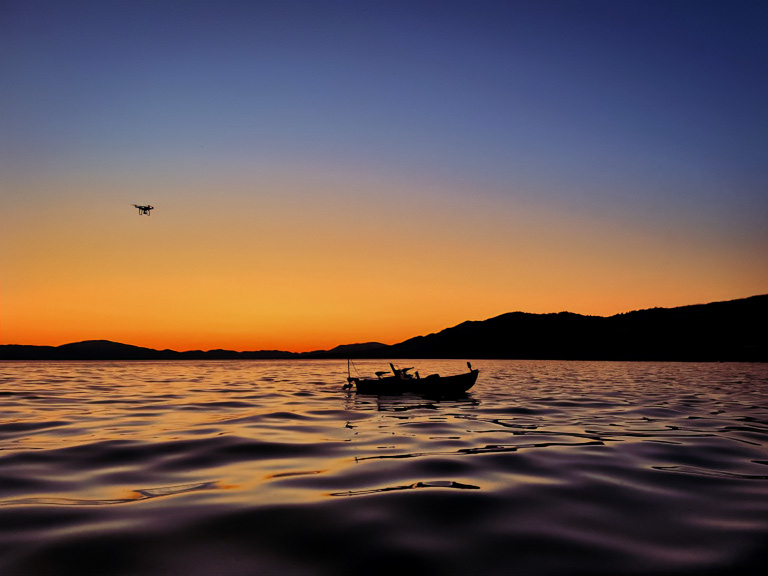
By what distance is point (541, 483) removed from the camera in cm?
1093

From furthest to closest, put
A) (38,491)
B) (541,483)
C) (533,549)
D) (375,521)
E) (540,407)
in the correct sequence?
1. (540,407)
2. (541,483)
3. (38,491)
4. (375,521)
5. (533,549)

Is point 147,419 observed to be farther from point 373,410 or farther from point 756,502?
point 756,502

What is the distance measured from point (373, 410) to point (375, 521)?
21233 mm

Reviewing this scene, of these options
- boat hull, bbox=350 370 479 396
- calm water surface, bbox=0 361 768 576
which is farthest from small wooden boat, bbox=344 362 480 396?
calm water surface, bbox=0 361 768 576

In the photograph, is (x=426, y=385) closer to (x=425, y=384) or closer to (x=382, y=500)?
(x=425, y=384)

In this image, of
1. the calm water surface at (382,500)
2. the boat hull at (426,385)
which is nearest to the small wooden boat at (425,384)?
the boat hull at (426,385)

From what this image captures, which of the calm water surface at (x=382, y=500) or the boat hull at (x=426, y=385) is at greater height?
the boat hull at (x=426, y=385)

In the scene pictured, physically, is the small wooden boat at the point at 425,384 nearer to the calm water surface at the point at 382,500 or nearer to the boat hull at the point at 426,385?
the boat hull at the point at 426,385

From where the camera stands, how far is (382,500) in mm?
9391

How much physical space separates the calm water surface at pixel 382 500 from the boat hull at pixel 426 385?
59.0 feet

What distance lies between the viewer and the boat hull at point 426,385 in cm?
3803

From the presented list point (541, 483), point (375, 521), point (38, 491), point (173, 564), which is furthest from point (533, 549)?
point (38, 491)

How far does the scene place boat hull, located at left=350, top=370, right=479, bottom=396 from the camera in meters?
38.0

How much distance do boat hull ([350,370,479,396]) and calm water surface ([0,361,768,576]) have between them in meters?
18.0
